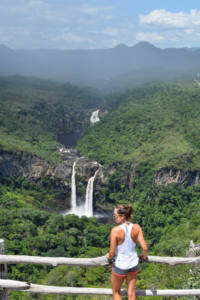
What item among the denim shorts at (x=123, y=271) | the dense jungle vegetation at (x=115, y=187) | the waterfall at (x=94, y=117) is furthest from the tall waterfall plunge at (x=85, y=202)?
the waterfall at (x=94, y=117)

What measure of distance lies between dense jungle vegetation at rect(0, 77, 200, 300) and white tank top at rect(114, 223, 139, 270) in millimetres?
1859

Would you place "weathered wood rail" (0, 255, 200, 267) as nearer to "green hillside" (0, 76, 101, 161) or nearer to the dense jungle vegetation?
Result: the dense jungle vegetation

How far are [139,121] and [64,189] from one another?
29.4 metres

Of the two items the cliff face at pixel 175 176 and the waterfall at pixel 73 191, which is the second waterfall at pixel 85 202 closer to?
the waterfall at pixel 73 191

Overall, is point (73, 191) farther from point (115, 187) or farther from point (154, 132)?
point (154, 132)

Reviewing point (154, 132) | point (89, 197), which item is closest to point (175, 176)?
point (89, 197)

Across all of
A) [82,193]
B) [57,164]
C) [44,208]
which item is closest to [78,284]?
[44,208]

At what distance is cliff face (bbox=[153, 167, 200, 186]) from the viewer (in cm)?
5219

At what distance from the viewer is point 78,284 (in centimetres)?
1891

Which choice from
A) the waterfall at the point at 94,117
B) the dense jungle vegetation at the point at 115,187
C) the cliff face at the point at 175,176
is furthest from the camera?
the waterfall at the point at 94,117

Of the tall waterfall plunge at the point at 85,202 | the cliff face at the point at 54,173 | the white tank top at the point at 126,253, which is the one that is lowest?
the tall waterfall plunge at the point at 85,202

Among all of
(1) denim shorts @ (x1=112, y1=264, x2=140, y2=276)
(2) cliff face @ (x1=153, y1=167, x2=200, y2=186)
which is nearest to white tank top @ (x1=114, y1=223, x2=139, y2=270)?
(1) denim shorts @ (x1=112, y1=264, x2=140, y2=276)

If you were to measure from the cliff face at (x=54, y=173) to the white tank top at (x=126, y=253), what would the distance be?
50693mm

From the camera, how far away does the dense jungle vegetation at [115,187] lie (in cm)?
2308
